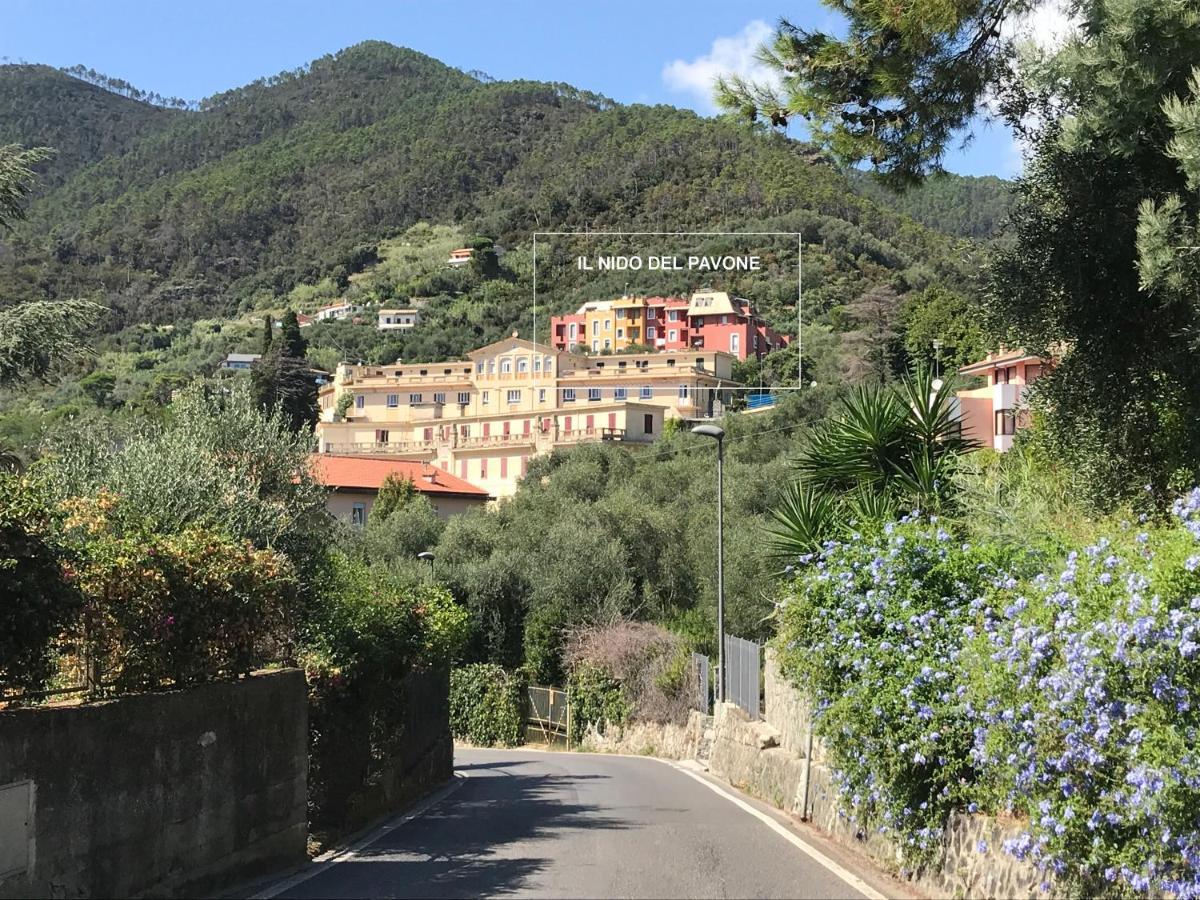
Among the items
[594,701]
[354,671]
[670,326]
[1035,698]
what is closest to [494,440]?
[670,326]

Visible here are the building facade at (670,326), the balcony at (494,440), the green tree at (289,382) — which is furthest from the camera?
the building facade at (670,326)

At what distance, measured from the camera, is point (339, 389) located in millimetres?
120562

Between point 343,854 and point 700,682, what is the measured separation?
1005 inches

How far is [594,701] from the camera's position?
43531 millimetres

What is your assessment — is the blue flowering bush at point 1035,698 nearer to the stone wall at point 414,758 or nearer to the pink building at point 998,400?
the stone wall at point 414,758

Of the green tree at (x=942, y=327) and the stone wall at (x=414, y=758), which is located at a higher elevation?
the green tree at (x=942, y=327)

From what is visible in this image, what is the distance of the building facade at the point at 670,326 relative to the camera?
4941 inches

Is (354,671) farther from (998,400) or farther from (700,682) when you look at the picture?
(998,400)

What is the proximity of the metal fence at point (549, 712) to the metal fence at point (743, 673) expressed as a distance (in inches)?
650

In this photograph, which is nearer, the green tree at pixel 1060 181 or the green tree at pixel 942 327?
the green tree at pixel 1060 181

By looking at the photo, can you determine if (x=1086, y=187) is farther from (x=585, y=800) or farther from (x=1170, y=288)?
(x=585, y=800)

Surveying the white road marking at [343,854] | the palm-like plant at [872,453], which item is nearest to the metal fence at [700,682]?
the white road marking at [343,854]

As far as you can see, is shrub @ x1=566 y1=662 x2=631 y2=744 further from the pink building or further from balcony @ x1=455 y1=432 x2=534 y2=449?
balcony @ x1=455 y1=432 x2=534 y2=449

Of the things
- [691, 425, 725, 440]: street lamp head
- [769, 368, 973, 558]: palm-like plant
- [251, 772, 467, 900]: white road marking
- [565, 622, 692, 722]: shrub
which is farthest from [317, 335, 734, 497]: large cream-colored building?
[769, 368, 973, 558]: palm-like plant
